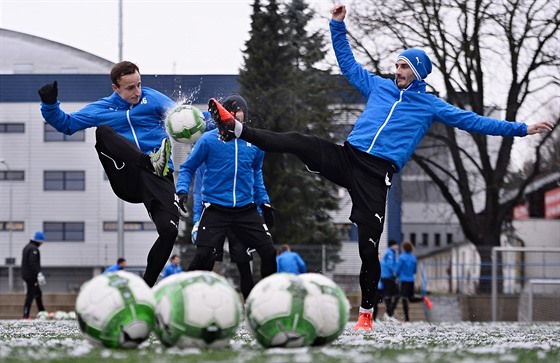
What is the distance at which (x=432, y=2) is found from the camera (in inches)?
1294

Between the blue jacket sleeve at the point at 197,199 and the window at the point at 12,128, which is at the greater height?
the window at the point at 12,128

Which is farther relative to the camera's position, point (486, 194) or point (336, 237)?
point (336, 237)

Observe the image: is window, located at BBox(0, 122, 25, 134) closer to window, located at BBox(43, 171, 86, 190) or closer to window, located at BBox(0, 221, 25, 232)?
window, located at BBox(0, 221, 25, 232)

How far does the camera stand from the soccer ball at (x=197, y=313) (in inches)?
242

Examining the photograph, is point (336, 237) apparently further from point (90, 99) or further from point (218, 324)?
point (218, 324)

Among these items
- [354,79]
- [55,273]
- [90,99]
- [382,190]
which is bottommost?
[55,273]

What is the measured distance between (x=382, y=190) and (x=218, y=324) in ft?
13.2

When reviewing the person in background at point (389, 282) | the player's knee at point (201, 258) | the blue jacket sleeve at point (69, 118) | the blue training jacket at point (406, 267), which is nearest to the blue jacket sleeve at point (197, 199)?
the player's knee at point (201, 258)

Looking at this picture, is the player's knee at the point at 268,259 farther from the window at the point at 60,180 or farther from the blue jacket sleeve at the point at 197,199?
the window at the point at 60,180

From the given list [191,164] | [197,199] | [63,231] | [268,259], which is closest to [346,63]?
[268,259]

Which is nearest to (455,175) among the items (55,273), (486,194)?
(486,194)

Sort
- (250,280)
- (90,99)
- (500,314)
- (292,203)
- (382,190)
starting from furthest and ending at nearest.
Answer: (90,99)
(292,203)
(500,314)
(250,280)
(382,190)

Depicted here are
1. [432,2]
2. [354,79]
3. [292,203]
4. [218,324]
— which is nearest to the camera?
[218,324]

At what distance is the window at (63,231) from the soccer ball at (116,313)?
199 ft
